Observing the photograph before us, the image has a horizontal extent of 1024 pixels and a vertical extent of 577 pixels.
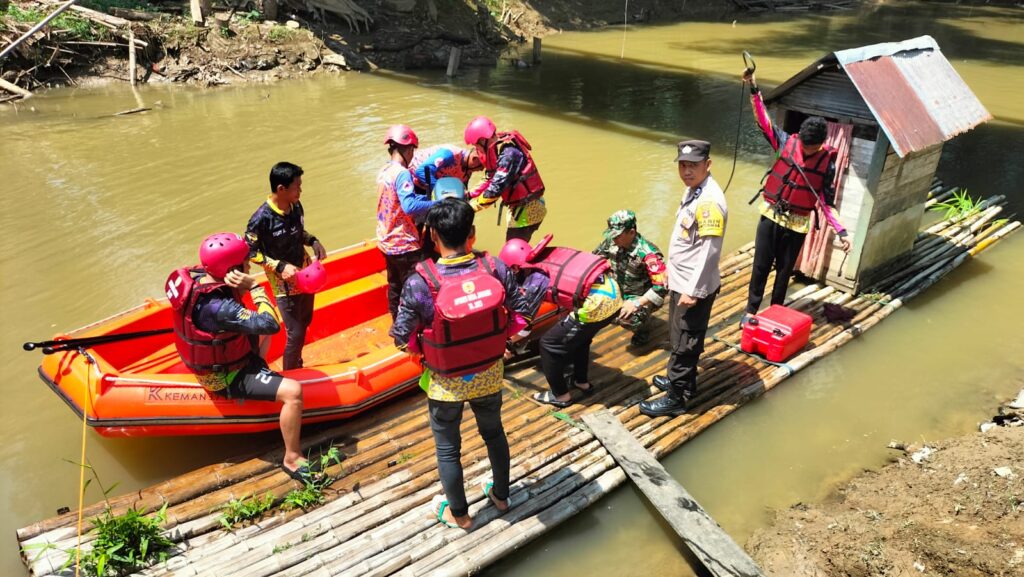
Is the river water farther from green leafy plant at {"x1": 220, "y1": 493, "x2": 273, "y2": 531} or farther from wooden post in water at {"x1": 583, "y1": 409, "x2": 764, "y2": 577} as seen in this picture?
green leafy plant at {"x1": 220, "y1": 493, "x2": 273, "y2": 531}

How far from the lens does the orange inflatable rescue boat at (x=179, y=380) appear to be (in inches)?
162

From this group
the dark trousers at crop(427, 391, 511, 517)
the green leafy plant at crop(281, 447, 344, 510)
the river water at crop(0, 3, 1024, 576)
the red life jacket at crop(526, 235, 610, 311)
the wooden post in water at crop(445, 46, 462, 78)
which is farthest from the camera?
the wooden post in water at crop(445, 46, 462, 78)

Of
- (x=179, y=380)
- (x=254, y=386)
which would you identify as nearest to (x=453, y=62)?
(x=179, y=380)

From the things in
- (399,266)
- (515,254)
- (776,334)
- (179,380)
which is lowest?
(776,334)

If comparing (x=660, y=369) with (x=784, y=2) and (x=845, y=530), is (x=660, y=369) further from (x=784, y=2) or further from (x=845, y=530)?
(x=784, y=2)

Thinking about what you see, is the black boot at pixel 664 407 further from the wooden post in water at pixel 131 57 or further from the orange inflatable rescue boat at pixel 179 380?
the wooden post in water at pixel 131 57

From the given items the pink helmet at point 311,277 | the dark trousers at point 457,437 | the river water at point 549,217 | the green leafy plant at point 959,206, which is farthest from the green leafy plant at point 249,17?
the dark trousers at point 457,437

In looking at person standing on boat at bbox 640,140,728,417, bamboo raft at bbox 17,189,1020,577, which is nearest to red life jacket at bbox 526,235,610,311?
person standing on boat at bbox 640,140,728,417

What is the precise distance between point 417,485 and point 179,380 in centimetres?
164

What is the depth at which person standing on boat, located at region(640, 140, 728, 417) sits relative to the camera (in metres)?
4.04

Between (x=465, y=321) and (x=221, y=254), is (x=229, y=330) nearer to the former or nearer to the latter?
(x=221, y=254)

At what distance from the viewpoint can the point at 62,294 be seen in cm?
699

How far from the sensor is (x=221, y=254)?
11.7 ft

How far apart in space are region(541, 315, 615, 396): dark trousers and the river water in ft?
2.94
